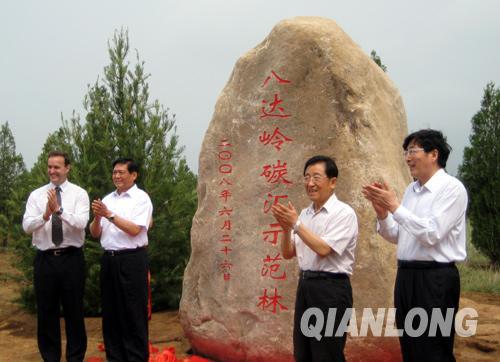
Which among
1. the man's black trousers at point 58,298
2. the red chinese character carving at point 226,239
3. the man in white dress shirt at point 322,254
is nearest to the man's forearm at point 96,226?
the man's black trousers at point 58,298

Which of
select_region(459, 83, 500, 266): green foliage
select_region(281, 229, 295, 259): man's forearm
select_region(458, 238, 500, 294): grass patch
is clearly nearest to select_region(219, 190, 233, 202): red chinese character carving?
select_region(281, 229, 295, 259): man's forearm

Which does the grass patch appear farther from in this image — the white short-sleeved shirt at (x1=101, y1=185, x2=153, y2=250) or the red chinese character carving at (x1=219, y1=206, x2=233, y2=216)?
the white short-sleeved shirt at (x1=101, y1=185, x2=153, y2=250)

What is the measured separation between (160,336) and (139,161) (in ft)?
6.72

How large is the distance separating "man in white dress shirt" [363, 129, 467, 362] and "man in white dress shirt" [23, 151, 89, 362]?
273 centimetres

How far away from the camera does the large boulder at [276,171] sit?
4910 millimetres

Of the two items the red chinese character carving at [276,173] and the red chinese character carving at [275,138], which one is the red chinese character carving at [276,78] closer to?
the red chinese character carving at [275,138]

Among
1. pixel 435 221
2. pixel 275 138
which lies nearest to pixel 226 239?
pixel 275 138

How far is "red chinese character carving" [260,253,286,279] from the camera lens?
505 centimetres

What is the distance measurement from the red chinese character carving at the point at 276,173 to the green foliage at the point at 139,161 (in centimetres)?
198

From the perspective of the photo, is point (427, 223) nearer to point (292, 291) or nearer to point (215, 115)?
point (292, 291)

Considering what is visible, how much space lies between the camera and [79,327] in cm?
503

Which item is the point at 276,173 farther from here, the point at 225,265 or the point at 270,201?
the point at 225,265

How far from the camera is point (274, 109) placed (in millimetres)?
5293

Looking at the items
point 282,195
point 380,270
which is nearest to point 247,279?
point 282,195
